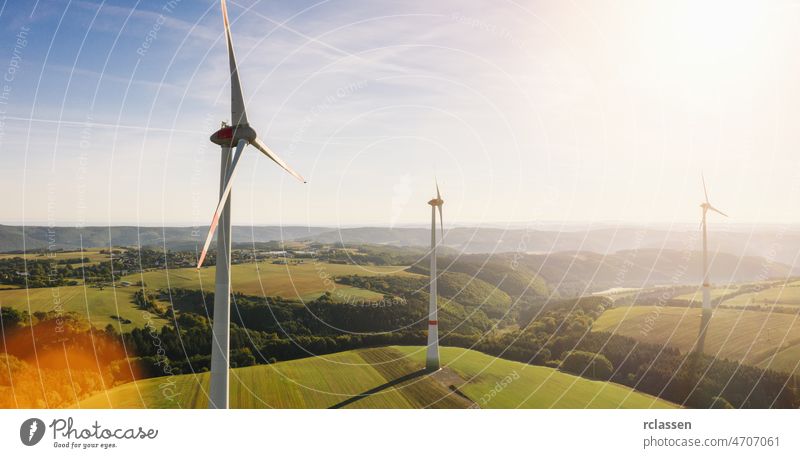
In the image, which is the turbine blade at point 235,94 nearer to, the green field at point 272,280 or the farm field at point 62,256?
the green field at point 272,280

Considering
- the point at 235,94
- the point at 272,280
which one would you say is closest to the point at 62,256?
the point at 272,280

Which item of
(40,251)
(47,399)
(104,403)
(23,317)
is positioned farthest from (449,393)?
(40,251)

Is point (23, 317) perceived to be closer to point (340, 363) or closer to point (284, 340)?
point (284, 340)

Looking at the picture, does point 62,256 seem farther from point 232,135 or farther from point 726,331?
point 726,331

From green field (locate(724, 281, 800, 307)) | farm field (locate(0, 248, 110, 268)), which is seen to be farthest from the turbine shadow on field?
farm field (locate(0, 248, 110, 268))

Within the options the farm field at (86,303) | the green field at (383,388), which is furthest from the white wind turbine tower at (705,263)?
the farm field at (86,303)

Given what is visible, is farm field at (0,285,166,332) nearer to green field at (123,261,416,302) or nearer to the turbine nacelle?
green field at (123,261,416,302)
